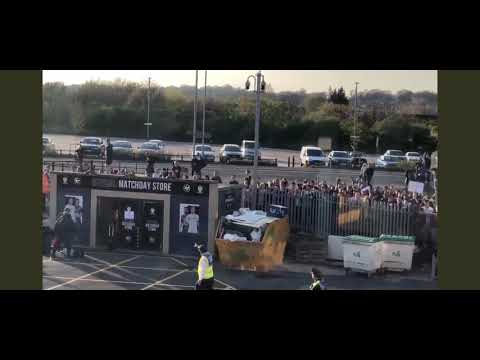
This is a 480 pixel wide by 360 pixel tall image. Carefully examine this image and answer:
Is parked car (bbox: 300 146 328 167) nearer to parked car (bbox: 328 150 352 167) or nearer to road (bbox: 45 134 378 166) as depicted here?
parked car (bbox: 328 150 352 167)

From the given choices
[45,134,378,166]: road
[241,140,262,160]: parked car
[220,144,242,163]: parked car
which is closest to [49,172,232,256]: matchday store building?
[220,144,242,163]: parked car

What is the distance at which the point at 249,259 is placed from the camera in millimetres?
15086

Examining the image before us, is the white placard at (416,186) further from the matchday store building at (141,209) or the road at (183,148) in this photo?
the road at (183,148)

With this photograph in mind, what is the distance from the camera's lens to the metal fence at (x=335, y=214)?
640 inches

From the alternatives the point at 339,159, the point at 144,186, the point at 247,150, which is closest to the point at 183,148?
the point at 247,150

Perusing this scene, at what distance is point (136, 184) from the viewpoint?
1645 centimetres

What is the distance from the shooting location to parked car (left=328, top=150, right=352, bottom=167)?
3025 cm

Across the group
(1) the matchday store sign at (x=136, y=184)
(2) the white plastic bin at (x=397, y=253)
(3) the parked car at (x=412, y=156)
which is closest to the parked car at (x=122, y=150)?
(3) the parked car at (x=412, y=156)

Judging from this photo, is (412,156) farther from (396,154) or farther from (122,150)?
(122,150)

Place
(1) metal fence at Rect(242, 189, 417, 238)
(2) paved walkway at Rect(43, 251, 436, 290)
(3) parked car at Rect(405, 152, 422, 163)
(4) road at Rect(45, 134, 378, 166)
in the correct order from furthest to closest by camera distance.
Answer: (4) road at Rect(45, 134, 378, 166), (3) parked car at Rect(405, 152, 422, 163), (1) metal fence at Rect(242, 189, 417, 238), (2) paved walkway at Rect(43, 251, 436, 290)

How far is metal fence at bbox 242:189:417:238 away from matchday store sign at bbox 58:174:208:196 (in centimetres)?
184
